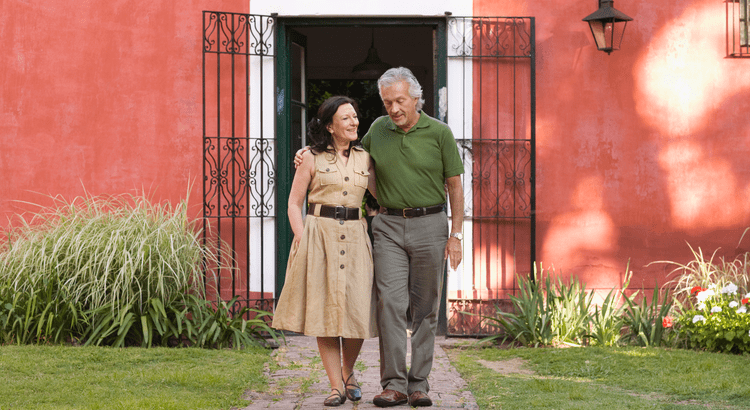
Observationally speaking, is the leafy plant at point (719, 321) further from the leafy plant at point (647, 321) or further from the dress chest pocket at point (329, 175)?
the dress chest pocket at point (329, 175)

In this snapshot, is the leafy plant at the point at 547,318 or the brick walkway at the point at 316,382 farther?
the leafy plant at the point at 547,318

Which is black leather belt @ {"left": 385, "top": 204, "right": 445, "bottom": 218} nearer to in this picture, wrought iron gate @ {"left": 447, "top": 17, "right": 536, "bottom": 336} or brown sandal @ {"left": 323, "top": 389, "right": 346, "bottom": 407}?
brown sandal @ {"left": 323, "top": 389, "right": 346, "bottom": 407}

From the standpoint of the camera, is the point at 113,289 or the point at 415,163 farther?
the point at 113,289

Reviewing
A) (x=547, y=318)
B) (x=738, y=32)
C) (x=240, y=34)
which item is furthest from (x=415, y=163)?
(x=738, y=32)

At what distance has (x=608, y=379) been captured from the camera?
4.24m

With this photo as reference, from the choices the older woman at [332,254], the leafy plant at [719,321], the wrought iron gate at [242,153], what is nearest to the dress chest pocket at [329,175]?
the older woman at [332,254]

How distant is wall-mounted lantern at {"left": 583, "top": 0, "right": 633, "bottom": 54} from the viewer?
562 centimetres

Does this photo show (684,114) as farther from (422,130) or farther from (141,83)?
(141,83)

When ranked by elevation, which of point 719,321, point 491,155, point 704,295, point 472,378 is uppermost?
point 491,155

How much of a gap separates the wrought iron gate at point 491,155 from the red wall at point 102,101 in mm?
2066

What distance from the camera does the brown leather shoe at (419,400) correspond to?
355cm

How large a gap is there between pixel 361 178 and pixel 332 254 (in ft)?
1.30

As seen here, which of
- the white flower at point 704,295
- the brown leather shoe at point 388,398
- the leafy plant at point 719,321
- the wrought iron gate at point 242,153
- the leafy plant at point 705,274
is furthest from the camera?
the wrought iron gate at point 242,153

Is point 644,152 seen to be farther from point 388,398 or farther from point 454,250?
point 388,398
